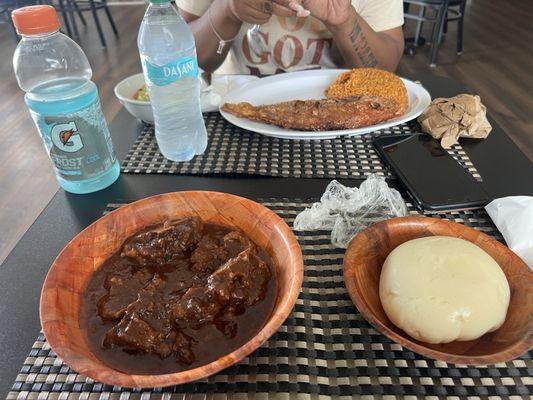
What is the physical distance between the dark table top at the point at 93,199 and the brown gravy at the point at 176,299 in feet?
0.49

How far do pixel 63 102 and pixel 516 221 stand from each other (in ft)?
3.04

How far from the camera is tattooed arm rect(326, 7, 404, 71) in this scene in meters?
1.41

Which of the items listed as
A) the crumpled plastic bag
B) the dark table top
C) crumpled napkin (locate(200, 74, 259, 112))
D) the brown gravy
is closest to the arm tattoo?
crumpled napkin (locate(200, 74, 259, 112))

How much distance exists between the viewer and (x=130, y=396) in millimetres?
560

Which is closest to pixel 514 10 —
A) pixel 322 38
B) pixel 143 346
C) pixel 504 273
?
pixel 322 38

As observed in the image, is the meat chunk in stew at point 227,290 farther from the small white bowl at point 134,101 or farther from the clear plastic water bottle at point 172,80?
the small white bowl at point 134,101

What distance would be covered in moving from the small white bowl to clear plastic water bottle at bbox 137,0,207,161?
0.09 metres

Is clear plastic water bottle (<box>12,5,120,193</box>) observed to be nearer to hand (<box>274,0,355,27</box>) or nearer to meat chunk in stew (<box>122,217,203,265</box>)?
meat chunk in stew (<box>122,217,203,265</box>)

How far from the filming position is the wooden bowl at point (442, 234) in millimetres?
533

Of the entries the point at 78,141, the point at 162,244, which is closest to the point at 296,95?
the point at 78,141

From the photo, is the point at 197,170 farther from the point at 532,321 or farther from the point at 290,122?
the point at 532,321

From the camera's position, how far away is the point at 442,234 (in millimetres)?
708

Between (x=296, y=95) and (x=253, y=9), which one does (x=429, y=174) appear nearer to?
(x=296, y=95)

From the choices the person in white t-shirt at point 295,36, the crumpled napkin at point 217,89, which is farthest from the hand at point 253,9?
the crumpled napkin at point 217,89
